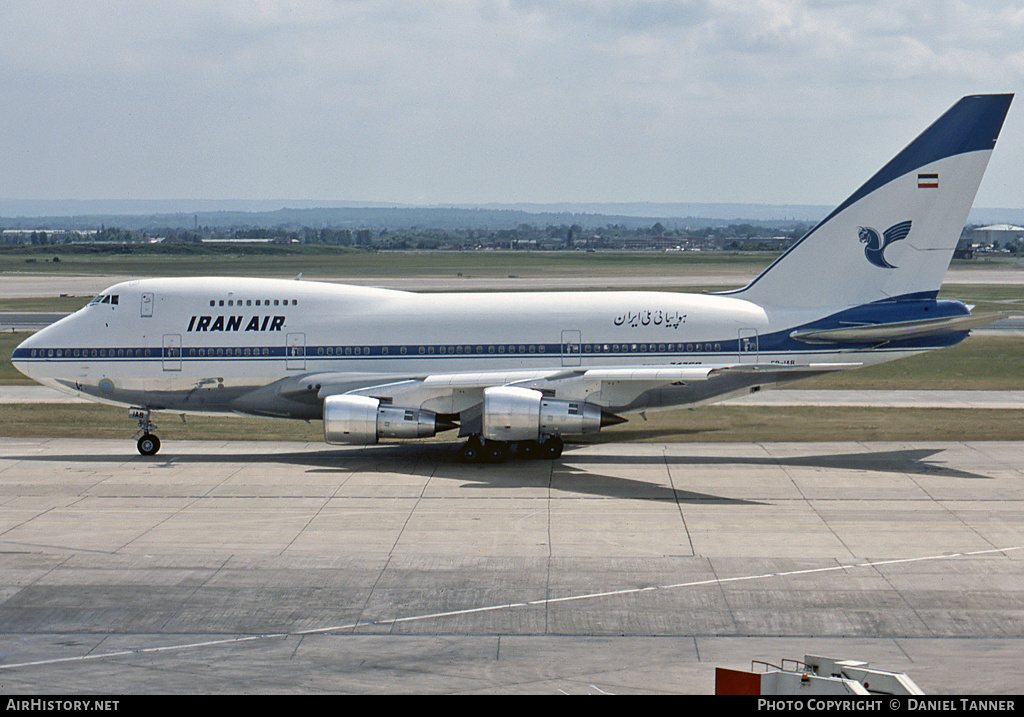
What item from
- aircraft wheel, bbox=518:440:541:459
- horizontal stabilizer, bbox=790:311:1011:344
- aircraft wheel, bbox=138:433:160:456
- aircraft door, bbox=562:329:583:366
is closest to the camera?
horizontal stabilizer, bbox=790:311:1011:344

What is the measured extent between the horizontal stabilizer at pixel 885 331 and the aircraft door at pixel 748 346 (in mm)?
1114

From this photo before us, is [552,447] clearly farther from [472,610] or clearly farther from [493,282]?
[493,282]

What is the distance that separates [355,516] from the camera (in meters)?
25.2

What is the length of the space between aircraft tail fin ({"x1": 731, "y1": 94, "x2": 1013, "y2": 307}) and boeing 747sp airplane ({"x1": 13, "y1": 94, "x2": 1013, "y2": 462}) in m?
0.04

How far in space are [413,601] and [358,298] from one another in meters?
16.3

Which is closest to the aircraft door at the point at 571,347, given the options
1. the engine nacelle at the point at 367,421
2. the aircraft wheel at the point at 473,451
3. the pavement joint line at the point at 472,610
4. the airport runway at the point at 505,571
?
the airport runway at the point at 505,571

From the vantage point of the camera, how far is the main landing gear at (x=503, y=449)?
31672 millimetres

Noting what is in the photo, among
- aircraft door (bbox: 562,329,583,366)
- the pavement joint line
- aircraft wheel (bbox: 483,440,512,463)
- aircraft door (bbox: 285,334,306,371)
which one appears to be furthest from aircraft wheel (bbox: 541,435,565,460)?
the pavement joint line

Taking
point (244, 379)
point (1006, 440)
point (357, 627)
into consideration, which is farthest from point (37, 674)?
point (1006, 440)

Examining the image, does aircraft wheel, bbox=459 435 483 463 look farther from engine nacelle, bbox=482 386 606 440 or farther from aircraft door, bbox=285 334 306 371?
aircraft door, bbox=285 334 306 371

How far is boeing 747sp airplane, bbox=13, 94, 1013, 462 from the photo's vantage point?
3222cm

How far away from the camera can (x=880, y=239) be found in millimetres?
32938
